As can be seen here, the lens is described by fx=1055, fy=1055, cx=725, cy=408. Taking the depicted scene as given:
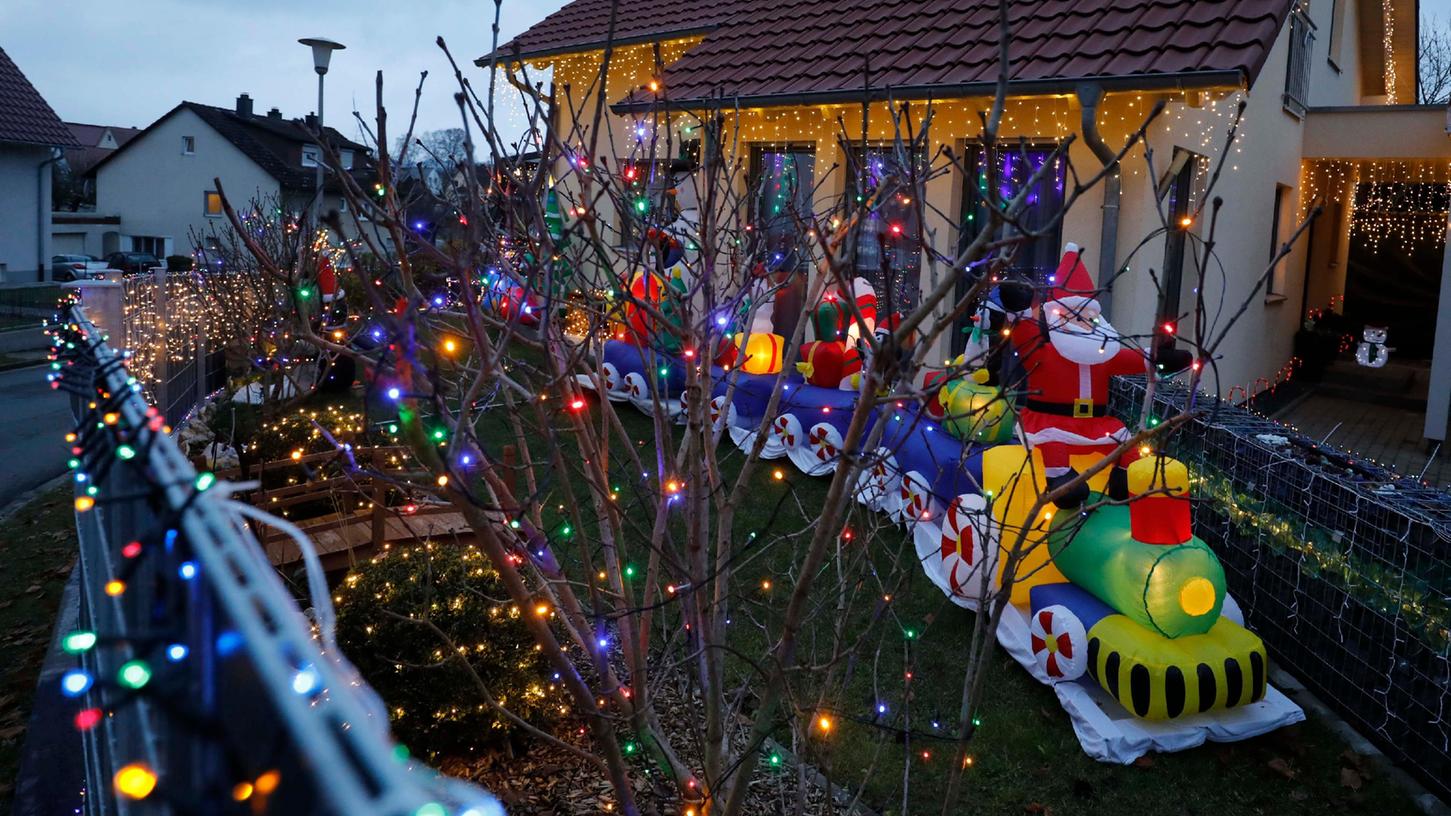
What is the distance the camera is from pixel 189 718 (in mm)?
1234

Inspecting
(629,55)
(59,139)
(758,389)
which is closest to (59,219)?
(59,139)

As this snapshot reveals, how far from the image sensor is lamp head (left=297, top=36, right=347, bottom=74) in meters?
13.1

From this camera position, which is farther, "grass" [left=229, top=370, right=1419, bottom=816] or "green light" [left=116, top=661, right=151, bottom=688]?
"grass" [left=229, top=370, right=1419, bottom=816]

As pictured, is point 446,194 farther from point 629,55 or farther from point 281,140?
point 281,140

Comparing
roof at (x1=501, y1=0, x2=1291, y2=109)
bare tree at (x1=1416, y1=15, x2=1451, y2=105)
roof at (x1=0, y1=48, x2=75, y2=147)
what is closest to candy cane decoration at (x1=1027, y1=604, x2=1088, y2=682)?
roof at (x1=501, y1=0, x2=1291, y2=109)

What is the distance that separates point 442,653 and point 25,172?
28279 mm

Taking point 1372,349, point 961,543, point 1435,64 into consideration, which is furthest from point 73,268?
point 1435,64

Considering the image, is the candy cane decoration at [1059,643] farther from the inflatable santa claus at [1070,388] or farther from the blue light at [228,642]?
the blue light at [228,642]

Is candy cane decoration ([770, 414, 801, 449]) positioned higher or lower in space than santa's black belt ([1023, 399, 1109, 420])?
lower

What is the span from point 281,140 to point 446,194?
45686mm

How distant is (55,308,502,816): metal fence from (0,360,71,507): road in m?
8.91

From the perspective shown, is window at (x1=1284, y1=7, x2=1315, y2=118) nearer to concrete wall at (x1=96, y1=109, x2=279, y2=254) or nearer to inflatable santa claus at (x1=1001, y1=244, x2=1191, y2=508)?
inflatable santa claus at (x1=1001, y1=244, x2=1191, y2=508)

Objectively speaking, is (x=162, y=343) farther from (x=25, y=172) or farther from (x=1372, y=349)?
(x=25, y=172)

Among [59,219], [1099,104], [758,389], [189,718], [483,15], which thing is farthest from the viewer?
[59,219]
